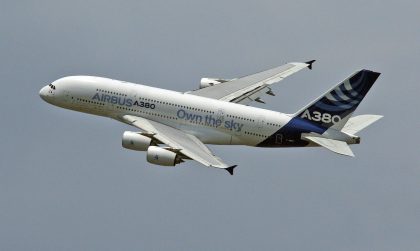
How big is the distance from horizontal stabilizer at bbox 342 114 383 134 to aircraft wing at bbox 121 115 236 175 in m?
16.7

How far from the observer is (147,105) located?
496ft

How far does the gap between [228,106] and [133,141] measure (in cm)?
1251

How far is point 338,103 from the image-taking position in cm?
14975

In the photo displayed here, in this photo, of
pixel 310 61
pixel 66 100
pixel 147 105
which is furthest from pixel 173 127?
pixel 310 61

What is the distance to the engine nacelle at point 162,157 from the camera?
142 metres

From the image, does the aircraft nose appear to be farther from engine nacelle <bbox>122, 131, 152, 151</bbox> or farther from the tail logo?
the tail logo

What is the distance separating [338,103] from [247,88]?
1441 cm

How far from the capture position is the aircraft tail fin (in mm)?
149125

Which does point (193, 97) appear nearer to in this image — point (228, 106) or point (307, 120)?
point (228, 106)

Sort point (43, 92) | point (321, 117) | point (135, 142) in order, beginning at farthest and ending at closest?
point (43, 92) → point (321, 117) → point (135, 142)

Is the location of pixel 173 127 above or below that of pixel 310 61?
below

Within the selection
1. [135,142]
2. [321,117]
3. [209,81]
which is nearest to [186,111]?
[135,142]

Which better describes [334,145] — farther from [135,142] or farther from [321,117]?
[135,142]

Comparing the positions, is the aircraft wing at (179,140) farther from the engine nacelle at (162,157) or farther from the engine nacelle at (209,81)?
the engine nacelle at (209,81)
